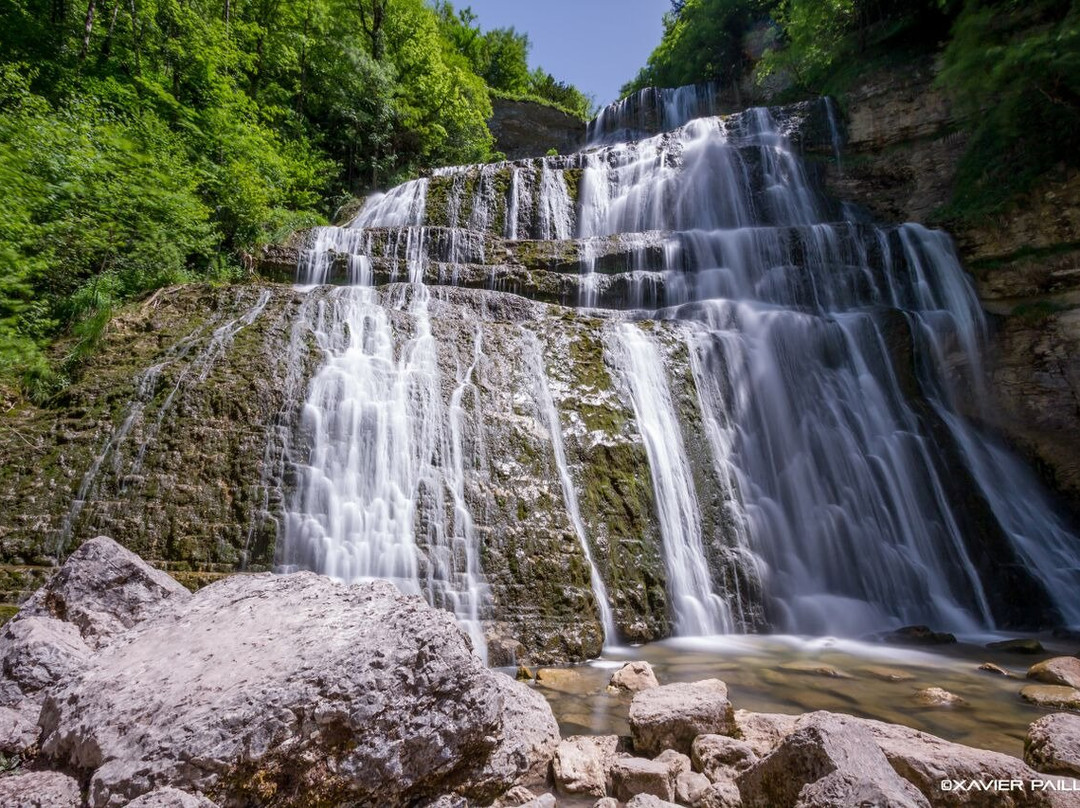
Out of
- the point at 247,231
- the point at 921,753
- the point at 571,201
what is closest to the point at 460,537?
the point at 921,753

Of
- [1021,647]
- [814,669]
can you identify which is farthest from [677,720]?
[1021,647]

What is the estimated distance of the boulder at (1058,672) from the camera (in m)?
3.81

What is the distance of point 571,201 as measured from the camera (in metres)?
14.4

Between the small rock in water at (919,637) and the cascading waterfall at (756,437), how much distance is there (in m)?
0.38

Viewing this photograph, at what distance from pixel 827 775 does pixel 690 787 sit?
748 millimetres

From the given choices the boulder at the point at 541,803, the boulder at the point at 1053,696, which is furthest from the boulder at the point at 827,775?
the boulder at the point at 1053,696

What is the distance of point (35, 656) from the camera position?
8.07 feet

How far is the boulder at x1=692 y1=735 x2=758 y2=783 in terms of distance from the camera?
7.93 feet

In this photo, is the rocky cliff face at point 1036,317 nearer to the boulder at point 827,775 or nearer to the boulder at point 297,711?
the boulder at point 827,775

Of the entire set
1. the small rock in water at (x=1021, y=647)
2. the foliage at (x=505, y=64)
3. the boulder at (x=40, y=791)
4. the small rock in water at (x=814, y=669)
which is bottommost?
the small rock in water at (x=1021, y=647)

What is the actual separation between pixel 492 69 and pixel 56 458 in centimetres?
3143

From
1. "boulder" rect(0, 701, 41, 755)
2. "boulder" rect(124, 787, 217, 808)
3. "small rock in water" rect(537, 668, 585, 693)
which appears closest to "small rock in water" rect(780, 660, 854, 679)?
"small rock in water" rect(537, 668, 585, 693)

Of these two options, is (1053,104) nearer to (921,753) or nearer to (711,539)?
(711,539)

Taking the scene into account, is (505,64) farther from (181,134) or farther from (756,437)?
(756,437)
